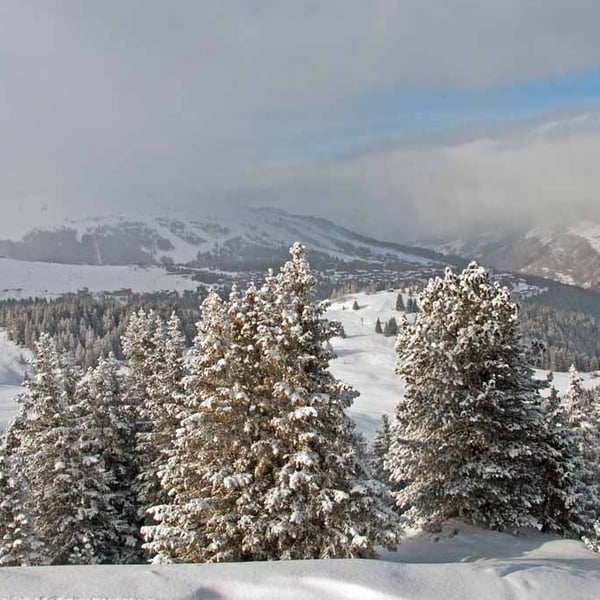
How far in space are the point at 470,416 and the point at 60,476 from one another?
16.3 meters

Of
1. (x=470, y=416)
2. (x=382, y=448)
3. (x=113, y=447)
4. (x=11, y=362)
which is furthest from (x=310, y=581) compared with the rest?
(x=11, y=362)

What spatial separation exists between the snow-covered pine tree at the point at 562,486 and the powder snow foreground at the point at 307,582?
1160cm

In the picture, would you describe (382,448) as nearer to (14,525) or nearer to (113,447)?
(113,447)

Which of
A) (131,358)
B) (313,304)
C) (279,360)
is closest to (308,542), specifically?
(279,360)

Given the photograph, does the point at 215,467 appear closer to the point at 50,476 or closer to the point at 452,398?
the point at 452,398

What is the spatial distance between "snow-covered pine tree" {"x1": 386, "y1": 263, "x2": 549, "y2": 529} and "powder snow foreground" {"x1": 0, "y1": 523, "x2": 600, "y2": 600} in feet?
33.5

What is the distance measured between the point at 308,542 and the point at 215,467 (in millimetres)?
3362

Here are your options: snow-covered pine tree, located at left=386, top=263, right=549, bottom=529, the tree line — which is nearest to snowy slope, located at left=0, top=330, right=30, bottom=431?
the tree line

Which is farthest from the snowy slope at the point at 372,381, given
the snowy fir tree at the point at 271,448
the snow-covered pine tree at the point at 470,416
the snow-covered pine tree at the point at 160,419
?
the snowy fir tree at the point at 271,448

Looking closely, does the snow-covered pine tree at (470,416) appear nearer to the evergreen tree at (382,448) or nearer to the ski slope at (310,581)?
the ski slope at (310,581)

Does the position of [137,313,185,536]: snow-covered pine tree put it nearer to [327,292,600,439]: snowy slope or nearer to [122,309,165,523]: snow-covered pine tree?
[122,309,165,523]: snow-covered pine tree

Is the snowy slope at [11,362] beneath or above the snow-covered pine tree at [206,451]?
beneath

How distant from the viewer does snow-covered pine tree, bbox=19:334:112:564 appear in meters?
24.2

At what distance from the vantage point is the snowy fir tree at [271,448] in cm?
1575
